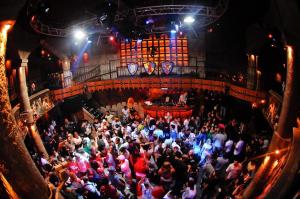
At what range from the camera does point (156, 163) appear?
9.97 meters

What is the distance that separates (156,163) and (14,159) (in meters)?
7.20

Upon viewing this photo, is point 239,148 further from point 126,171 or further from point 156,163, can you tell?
point 126,171

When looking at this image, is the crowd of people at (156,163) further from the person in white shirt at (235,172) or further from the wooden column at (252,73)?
the wooden column at (252,73)

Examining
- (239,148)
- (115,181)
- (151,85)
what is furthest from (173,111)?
(115,181)

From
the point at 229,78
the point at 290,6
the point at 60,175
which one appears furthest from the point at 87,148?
the point at 290,6

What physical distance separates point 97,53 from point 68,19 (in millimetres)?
3550

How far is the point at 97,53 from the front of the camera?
2197cm

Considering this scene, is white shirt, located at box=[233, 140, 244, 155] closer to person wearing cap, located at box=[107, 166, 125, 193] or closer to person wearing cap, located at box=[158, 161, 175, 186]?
person wearing cap, located at box=[158, 161, 175, 186]

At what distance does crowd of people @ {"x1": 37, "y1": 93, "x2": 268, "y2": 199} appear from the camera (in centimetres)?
790

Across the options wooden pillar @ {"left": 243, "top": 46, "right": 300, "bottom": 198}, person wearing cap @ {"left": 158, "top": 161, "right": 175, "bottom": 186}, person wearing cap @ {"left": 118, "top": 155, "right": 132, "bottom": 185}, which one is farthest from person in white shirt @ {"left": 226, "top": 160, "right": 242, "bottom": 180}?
wooden pillar @ {"left": 243, "top": 46, "right": 300, "bottom": 198}

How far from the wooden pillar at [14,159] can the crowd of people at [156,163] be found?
159 inches

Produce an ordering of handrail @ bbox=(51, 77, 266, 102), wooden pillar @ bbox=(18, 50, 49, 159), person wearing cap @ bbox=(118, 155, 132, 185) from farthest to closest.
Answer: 1. handrail @ bbox=(51, 77, 266, 102)
2. wooden pillar @ bbox=(18, 50, 49, 159)
3. person wearing cap @ bbox=(118, 155, 132, 185)

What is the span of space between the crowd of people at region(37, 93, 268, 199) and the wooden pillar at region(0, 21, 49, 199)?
403cm

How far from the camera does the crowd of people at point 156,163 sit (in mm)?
7898
